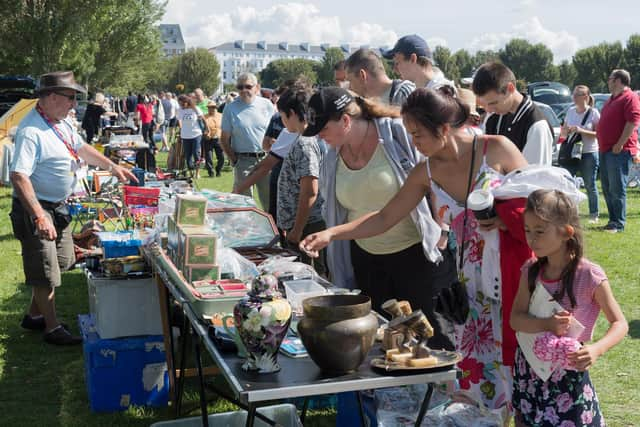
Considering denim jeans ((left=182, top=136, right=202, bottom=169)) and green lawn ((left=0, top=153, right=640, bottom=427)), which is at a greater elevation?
denim jeans ((left=182, top=136, right=202, bottom=169))

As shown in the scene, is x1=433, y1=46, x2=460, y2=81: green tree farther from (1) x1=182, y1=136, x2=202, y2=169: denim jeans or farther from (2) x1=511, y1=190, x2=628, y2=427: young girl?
(2) x1=511, y1=190, x2=628, y2=427: young girl

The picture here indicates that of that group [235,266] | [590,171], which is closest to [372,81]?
[235,266]

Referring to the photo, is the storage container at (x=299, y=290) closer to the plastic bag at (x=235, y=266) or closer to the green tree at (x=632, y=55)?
the plastic bag at (x=235, y=266)

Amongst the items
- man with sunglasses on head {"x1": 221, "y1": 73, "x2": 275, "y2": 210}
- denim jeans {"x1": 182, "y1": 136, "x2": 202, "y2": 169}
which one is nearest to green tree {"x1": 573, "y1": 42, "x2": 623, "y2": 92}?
denim jeans {"x1": 182, "y1": 136, "x2": 202, "y2": 169}

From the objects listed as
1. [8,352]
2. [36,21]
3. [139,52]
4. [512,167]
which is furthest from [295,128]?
[139,52]

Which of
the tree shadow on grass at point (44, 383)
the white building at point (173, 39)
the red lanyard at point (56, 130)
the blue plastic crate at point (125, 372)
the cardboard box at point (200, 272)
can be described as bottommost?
the tree shadow on grass at point (44, 383)

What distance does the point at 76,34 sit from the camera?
1162 inches

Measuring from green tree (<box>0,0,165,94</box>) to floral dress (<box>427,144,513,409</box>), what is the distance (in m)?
28.4

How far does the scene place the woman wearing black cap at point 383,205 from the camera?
362 centimetres

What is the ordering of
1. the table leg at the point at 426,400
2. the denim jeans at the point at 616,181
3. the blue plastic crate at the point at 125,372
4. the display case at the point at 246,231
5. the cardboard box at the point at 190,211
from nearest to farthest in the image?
the table leg at the point at 426,400 → the cardboard box at the point at 190,211 → the display case at the point at 246,231 → the blue plastic crate at the point at 125,372 → the denim jeans at the point at 616,181

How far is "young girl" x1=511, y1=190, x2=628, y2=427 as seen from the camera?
2656 millimetres

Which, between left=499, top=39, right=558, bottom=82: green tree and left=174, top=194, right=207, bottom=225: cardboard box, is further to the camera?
left=499, top=39, right=558, bottom=82: green tree

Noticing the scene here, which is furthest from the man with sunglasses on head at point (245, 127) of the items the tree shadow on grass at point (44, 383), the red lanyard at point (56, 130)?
the red lanyard at point (56, 130)

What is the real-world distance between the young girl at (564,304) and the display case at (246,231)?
1681 millimetres
